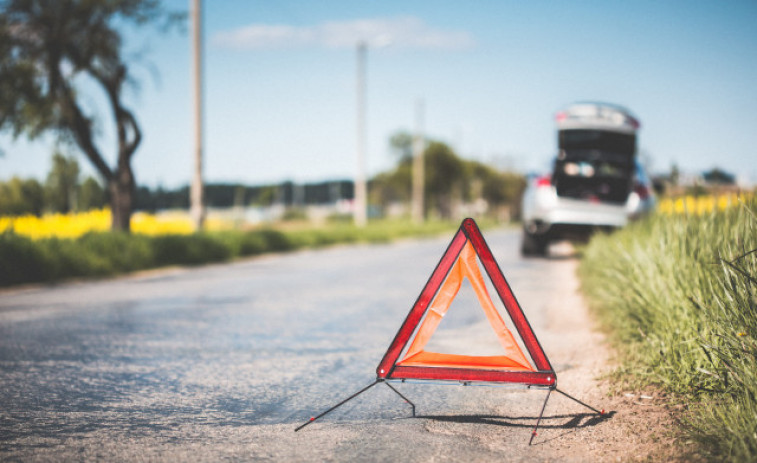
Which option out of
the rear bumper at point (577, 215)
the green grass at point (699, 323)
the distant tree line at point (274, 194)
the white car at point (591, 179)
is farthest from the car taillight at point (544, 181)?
the distant tree line at point (274, 194)

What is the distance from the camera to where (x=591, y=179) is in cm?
1423

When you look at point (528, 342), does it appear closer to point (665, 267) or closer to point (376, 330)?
point (665, 267)

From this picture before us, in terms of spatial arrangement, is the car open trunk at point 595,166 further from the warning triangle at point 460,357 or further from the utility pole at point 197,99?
the utility pole at point 197,99

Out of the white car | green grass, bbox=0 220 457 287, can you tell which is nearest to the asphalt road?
green grass, bbox=0 220 457 287

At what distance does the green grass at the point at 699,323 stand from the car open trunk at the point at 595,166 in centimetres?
636

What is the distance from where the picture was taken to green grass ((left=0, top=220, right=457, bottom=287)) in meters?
12.4

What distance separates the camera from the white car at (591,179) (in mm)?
12969

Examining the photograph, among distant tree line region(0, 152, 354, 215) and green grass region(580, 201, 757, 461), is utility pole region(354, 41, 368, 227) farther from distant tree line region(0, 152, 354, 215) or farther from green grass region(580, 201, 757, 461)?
green grass region(580, 201, 757, 461)

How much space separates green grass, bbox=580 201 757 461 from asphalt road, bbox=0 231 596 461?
0.71 meters

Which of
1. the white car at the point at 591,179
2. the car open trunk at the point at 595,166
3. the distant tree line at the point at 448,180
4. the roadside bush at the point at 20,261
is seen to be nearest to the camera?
the roadside bush at the point at 20,261

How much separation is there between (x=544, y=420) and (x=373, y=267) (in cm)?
1217

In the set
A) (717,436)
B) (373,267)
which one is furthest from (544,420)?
(373,267)

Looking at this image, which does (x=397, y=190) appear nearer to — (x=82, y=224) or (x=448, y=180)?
(x=448, y=180)

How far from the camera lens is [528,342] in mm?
3896
